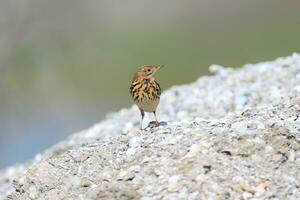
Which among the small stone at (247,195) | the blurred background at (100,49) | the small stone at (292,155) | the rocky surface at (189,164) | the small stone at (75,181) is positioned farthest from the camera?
the blurred background at (100,49)

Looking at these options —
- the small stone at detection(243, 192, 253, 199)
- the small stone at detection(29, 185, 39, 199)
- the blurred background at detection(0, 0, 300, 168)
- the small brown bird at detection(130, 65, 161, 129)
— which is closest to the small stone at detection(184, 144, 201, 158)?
the small stone at detection(243, 192, 253, 199)

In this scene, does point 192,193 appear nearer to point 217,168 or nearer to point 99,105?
point 217,168

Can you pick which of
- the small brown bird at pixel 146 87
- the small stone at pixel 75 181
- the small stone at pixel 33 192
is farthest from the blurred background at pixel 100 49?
the small stone at pixel 75 181

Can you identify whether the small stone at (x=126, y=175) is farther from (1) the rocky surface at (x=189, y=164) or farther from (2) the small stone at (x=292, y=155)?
(2) the small stone at (x=292, y=155)

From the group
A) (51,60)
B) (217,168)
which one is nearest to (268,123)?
(217,168)

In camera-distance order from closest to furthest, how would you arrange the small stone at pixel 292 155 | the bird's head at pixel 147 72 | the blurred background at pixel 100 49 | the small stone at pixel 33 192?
the small stone at pixel 292 155
the small stone at pixel 33 192
the bird's head at pixel 147 72
the blurred background at pixel 100 49

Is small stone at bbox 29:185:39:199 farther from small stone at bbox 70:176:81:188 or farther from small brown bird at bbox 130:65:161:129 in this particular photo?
small brown bird at bbox 130:65:161:129

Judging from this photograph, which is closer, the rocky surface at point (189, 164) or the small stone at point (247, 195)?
the small stone at point (247, 195)

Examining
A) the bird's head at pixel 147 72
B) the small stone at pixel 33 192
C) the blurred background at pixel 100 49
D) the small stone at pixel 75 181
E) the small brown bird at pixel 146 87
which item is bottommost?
the small stone at pixel 75 181
